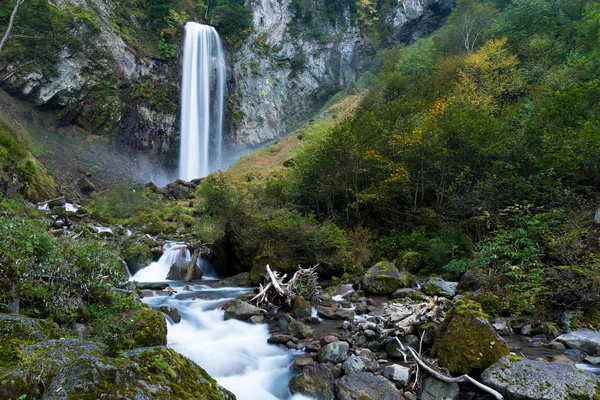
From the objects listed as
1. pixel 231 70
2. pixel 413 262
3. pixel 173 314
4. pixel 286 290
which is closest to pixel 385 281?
pixel 286 290

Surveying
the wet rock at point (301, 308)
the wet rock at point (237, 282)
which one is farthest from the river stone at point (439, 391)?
the wet rock at point (237, 282)

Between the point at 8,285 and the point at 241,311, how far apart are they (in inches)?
233

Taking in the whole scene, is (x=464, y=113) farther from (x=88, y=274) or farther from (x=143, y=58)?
(x=143, y=58)

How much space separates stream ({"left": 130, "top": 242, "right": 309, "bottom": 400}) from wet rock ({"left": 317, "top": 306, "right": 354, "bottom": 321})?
66.3 inches

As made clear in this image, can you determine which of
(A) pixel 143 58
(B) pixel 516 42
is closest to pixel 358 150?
(B) pixel 516 42

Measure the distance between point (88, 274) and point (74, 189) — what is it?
2967 cm

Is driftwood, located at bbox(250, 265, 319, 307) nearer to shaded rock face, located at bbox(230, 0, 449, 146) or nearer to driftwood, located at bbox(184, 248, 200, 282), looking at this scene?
driftwood, located at bbox(184, 248, 200, 282)

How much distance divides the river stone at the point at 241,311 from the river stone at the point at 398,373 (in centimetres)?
465

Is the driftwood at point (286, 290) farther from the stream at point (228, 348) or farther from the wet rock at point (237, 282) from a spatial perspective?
the wet rock at point (237, 282)

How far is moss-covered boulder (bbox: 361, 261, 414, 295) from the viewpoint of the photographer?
11209 millimetres

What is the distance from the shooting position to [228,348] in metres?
7.80

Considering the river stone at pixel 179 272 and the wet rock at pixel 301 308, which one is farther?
the river stone at pixel 179 272

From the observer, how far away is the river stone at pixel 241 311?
949cm

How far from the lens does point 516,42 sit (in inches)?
1128
